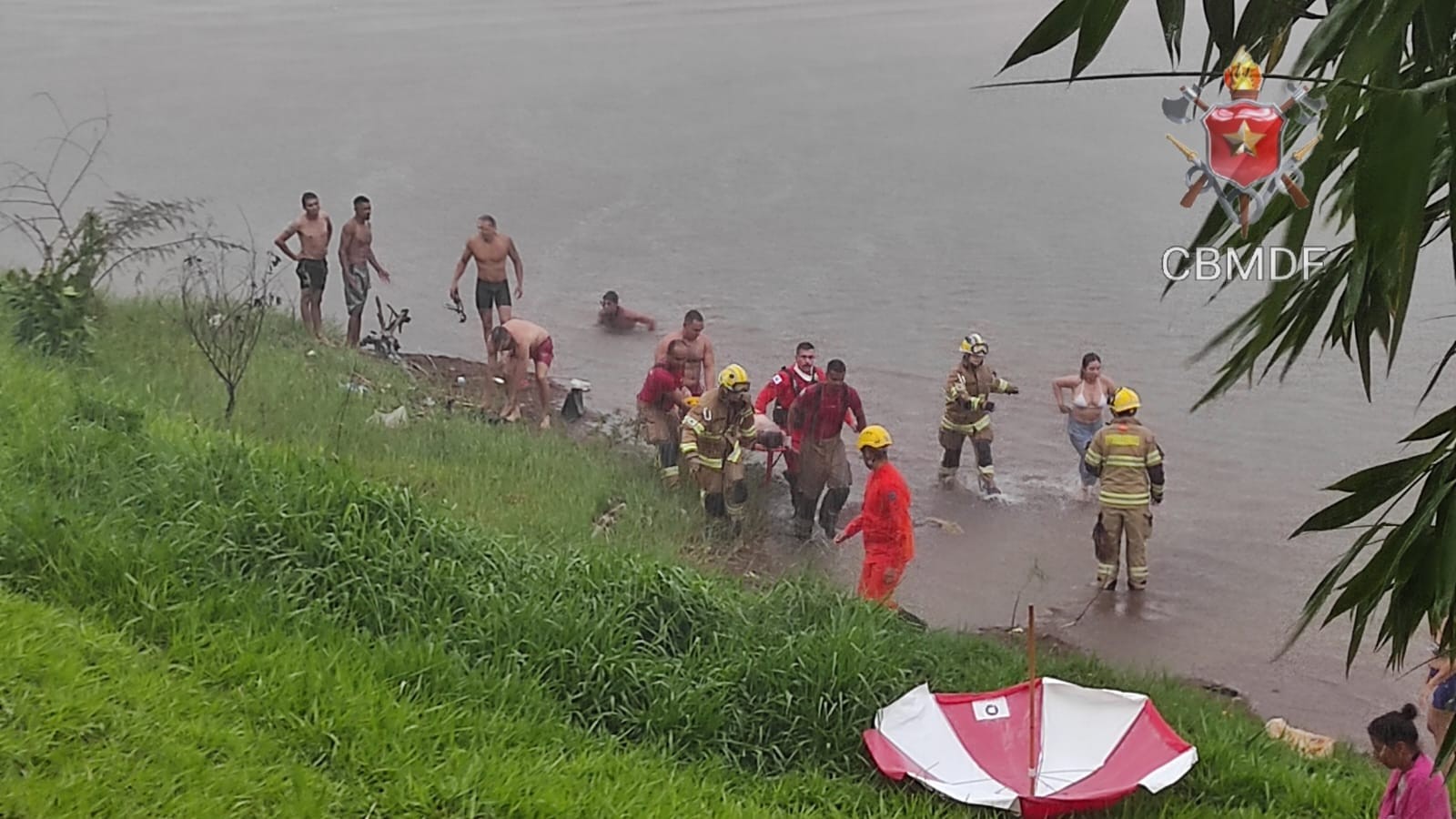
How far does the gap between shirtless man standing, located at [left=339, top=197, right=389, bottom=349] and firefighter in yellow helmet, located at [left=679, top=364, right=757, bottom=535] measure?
135 inches

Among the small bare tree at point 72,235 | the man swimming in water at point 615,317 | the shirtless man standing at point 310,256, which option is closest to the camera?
the small bare tree at point 72,235

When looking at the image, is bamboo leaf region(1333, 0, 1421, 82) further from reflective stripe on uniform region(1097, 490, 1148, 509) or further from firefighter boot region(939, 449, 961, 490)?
firefighter boot region(939, 449, 961, 490)

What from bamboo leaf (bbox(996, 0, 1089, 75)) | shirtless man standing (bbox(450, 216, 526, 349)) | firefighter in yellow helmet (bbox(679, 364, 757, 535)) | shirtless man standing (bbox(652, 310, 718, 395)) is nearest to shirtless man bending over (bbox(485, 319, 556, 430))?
shirtless man standing (bbox(450, 216, 526, 349))

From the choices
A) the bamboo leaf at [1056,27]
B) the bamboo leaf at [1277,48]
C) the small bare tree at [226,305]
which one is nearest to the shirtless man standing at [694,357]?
the small bare tree at [226,305]

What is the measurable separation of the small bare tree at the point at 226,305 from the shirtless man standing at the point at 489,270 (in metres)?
1.25

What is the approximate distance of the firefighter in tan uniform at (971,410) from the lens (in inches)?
313

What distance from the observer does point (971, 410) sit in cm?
807

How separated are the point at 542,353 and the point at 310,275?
1.89 m

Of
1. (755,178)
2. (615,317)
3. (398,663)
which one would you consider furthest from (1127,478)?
(755,178)

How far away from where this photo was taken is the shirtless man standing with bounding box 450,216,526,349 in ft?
30.6

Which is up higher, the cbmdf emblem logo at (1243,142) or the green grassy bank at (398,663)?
the cbmdf emblem logo at (1243,142)

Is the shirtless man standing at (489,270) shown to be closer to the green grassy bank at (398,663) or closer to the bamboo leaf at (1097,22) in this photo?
the green grassy bank at (398,663)

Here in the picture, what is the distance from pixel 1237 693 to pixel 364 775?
173 inches

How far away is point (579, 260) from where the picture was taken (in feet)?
34.8
